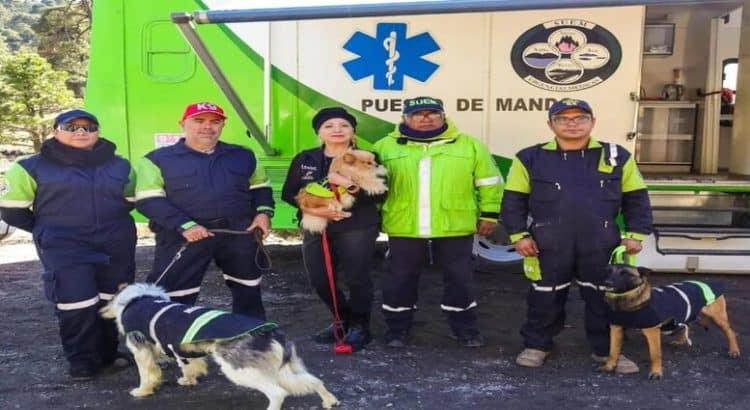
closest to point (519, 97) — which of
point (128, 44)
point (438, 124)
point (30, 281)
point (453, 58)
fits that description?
point (453, 58)

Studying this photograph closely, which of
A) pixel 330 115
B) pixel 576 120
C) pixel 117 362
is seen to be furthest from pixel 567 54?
pixel 117 362

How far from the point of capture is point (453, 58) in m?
5.22

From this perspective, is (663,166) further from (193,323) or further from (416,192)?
(193,323)

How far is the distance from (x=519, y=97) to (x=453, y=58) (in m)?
0.60

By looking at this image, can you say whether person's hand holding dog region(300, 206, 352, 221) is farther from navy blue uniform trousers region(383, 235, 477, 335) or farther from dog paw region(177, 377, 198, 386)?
dog paw region(177, 377, 198, 386)

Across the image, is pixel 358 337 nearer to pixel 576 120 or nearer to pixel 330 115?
pixel 330 115

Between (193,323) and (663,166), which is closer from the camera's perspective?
(193,323)

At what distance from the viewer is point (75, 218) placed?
3570 millimetres

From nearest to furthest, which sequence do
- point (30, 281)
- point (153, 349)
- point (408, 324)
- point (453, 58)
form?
1. point (153, 349)
2. point (408, 324)
3. point (453, 58)
4. point (30, 281)

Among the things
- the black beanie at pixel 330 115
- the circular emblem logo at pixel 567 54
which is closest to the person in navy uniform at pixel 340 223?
the black beanie at pixel 330 115

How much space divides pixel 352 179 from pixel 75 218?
4.93 ft

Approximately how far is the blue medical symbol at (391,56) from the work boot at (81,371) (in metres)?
2.87

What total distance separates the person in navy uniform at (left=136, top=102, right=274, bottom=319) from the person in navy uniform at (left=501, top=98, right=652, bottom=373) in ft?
4.93

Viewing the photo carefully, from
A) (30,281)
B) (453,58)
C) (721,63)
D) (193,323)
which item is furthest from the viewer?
(721,63)
